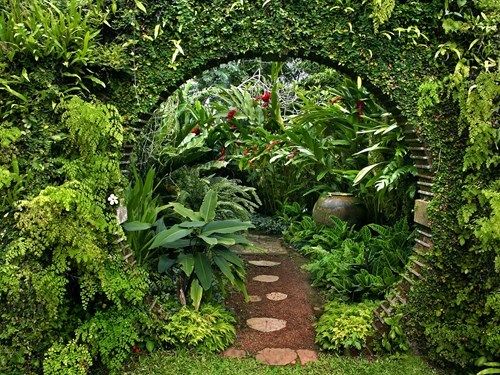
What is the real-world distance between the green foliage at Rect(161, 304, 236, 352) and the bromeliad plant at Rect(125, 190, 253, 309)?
0.10 m

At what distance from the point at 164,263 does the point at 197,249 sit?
0.30m

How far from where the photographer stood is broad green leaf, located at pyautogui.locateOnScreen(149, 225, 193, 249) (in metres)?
3.37

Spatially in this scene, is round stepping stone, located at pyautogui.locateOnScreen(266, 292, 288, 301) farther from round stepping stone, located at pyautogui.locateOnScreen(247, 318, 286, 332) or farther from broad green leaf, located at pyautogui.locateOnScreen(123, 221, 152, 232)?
broad green leaf, located at pyautogui.locateOnScreen(123, 221, 152, 232)

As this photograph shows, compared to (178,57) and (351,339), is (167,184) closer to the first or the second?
(178,57)

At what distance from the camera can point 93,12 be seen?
3078 mm

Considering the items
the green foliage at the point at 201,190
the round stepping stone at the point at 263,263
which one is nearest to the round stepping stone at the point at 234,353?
the green foliage at the point at 201,190

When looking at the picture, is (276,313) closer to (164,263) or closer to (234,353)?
(234,353)

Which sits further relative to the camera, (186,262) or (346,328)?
(186,262)

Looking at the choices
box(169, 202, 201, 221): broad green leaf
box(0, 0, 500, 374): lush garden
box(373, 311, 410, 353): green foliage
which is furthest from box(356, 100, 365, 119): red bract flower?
box(373, 311, 410, 353): green foliage

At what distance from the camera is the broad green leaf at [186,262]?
3.34 m

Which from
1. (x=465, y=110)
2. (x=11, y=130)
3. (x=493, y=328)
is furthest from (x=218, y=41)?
(x=493, y=328)

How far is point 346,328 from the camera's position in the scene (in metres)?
3.31

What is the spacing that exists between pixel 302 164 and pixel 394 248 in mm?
2111

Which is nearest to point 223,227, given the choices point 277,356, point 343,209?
point 277,356
